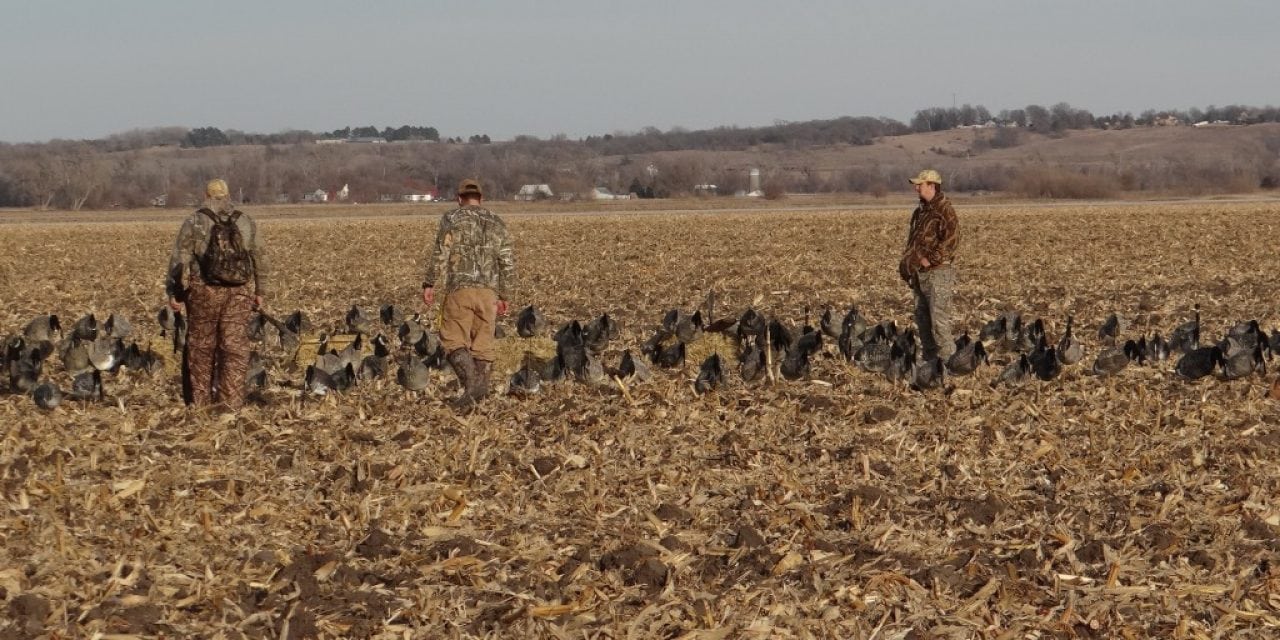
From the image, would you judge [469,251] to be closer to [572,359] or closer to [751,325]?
[572,359]

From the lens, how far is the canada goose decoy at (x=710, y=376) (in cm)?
1214

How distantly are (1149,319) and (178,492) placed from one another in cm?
1270

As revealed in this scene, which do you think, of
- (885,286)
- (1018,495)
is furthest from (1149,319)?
(1018,495)

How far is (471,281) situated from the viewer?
1173 cm

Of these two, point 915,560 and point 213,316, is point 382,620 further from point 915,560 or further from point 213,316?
point 213,316

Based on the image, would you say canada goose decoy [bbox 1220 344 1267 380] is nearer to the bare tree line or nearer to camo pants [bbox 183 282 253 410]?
camo pants [bbox 183 282 253 410]

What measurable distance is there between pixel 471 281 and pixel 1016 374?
14.8 feet

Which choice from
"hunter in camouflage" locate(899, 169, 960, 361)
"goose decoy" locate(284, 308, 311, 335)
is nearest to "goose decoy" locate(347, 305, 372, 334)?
"goose decoy" locate(284, 308, 311, 335)

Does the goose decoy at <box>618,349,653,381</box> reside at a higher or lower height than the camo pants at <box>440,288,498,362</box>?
lower

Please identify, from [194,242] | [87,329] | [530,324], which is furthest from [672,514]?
[87,329]

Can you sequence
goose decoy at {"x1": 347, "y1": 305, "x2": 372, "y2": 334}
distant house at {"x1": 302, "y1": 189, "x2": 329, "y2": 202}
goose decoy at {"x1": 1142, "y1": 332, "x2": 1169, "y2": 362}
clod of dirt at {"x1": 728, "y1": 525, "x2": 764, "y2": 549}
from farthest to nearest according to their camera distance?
1. distant house at {"x1": 302, "y1": 189, "x2": 329, "y2": 202}
2. goose decoy at {"x1": 347, "y1": 305, "x2": 372, "y2": 334}
3. goose decoy at {"x1": 1142, "y1": 332, "x2": 1169, "y2": 362}
4. clod of dirt at {"x1": 728, "y1": 525, "x2": 764, "y2": 549}

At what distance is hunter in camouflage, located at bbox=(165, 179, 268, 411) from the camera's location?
11.1 m

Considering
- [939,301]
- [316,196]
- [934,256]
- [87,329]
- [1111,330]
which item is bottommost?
[316,196]

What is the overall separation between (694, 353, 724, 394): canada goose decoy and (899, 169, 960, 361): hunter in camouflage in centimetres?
186
